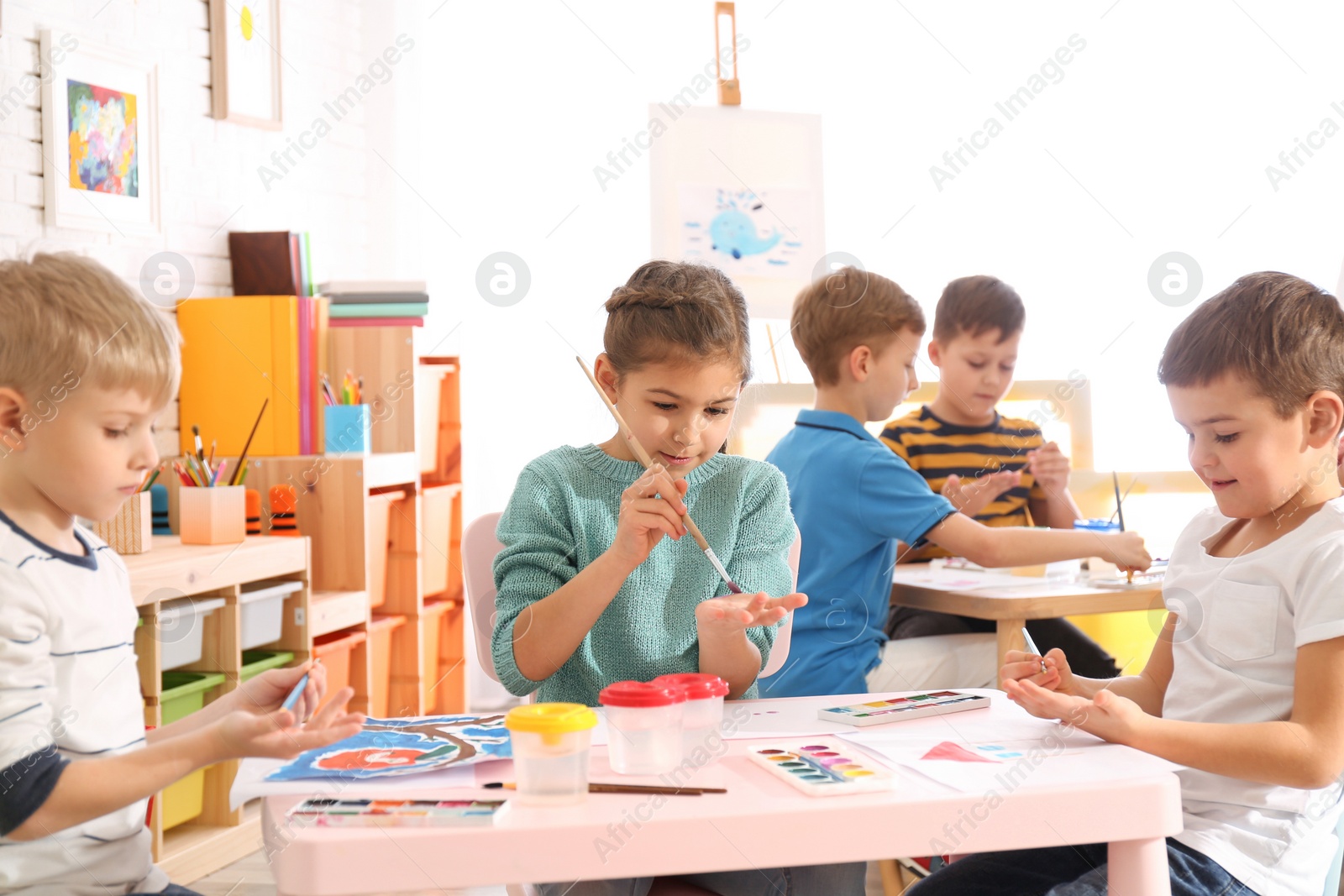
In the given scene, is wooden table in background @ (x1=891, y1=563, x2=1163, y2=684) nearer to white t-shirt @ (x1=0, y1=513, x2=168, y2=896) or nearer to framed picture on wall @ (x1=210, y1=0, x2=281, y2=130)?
white t-shirt @ (x1=0, y1=513, x2=168, y2=896)

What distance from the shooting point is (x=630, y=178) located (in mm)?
3822

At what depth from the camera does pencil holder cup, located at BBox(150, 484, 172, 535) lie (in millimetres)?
2549

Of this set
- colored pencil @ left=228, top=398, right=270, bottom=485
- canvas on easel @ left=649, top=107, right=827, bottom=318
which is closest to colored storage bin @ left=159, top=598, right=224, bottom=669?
colored pencil @ left=228, top=398, right=270, bottom=485

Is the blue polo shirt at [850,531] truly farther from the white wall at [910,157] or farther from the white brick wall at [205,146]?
the white wall at [910,157]

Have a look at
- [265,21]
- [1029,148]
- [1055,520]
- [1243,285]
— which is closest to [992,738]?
[1243,285]

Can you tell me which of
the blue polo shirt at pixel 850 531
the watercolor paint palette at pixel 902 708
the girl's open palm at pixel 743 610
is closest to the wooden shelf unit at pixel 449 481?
the blue polo shirt at pixel 850 531

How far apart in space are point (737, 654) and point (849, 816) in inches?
17.4

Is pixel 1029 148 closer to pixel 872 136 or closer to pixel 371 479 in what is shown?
pixel 872 136

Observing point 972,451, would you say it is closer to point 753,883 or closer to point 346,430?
point 346,430

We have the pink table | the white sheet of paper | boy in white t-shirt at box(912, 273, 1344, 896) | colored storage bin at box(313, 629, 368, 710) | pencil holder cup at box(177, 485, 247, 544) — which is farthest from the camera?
colored storage bin at box(313, 629, 368, 710)

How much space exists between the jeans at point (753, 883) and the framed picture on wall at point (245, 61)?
259 centimetres

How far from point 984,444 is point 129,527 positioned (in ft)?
5.93

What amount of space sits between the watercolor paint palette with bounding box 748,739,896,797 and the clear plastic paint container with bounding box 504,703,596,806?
A: 158 millimetres

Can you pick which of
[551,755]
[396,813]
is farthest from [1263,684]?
[396,813]
